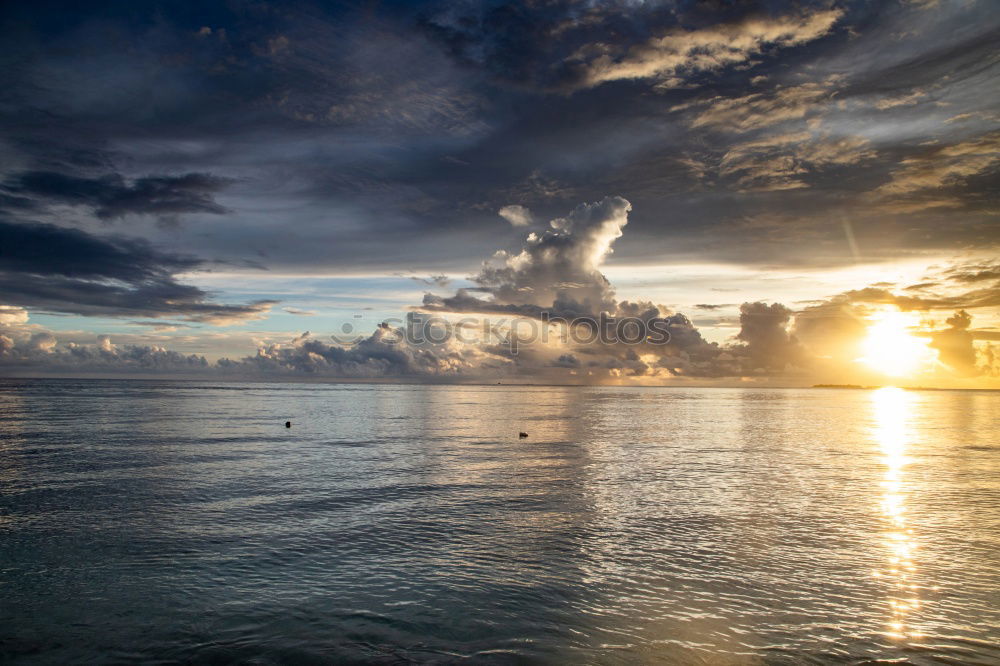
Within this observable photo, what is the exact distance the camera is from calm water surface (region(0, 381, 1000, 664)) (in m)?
13.6

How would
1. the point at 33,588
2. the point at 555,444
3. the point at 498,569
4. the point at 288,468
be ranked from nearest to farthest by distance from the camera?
the point at 33,588, the point at 498,569, the point at 288,468, the point at 555,444

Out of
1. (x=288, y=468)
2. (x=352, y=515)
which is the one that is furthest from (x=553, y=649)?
(x=288, y=468)

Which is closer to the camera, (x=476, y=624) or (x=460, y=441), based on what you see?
(x=476, y=624)

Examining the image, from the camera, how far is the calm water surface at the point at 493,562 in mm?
13578

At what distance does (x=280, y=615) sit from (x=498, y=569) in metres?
6.66

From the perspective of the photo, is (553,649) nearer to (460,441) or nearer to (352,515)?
(352,515)

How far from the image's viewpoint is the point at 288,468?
38750 mm

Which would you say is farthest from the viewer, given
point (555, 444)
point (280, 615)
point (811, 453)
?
point (555, 444)

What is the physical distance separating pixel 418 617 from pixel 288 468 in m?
26.8

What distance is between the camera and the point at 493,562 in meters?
19.2

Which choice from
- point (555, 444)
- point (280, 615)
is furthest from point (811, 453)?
point (280, 615)

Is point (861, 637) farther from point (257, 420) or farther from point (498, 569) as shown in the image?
point (257, 420)

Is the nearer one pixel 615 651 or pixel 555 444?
pixel 615 651

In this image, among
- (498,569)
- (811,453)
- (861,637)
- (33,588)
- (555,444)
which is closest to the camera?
(861,637)
